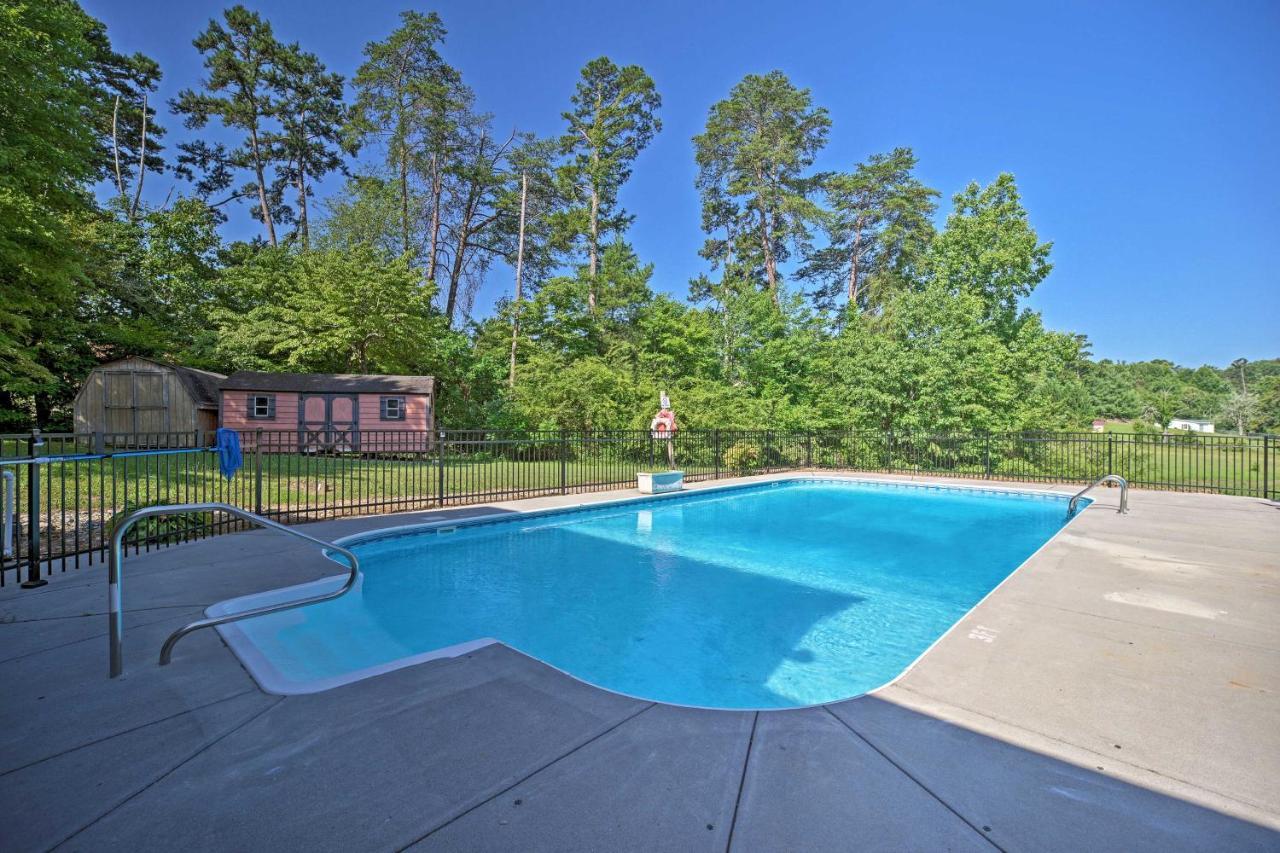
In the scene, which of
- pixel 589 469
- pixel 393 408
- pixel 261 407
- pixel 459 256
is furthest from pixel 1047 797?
pixel 459 256

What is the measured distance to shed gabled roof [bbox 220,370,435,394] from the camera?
19.6 meters

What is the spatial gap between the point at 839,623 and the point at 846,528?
5.01m

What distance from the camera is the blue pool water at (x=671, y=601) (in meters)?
4.30

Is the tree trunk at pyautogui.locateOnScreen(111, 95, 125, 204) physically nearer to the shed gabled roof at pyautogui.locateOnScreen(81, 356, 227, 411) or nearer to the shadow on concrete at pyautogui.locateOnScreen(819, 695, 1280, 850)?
the shed gabled roof at pyautogui.locateOnScreen(81, 356, 227, 411)

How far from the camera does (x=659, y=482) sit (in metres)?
12.8

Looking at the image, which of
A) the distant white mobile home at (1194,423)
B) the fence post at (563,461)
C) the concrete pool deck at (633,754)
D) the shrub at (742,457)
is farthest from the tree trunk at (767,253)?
→ the distant white mobile home at (1194,423)

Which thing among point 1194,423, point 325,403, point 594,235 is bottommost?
point 1194,423

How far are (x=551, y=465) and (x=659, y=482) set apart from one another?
3409 millimetres

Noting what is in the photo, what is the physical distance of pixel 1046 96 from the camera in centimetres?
1625

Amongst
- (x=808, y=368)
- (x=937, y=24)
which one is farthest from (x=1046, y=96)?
(x=808, y=368)

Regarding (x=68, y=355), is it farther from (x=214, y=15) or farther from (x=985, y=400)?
(x=985, y=400)

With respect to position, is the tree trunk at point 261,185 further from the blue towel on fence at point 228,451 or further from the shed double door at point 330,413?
the blue towel on fence at point 228,451

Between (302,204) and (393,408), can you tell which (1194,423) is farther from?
(302,204)

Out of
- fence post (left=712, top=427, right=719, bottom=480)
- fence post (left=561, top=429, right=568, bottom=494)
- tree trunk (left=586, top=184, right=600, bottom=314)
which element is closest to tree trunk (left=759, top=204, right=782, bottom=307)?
tree trunk (left=586, top=184, right=600, bottom=314)
